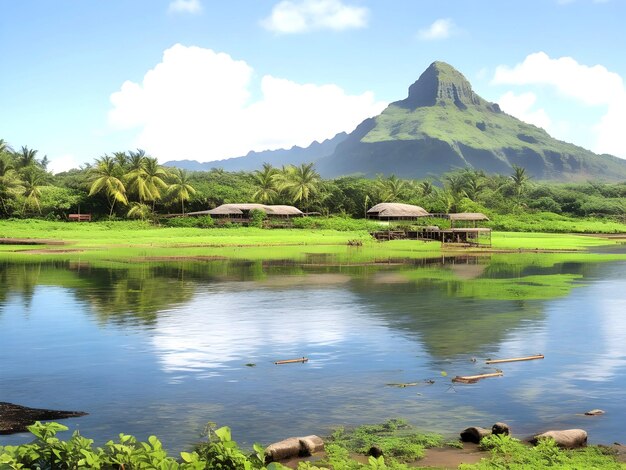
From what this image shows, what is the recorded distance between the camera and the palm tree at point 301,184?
102m

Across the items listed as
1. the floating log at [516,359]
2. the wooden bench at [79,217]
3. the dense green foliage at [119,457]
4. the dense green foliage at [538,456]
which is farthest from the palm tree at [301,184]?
the dense green foliage at [119,457]

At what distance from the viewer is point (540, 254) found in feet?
212

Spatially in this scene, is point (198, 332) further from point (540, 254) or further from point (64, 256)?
point (540, 254)

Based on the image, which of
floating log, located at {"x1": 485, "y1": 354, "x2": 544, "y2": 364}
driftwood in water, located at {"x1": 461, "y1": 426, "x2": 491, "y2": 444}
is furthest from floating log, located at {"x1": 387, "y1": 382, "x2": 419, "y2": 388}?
driftwood in water, located at {"x1": 461, "y1": 426, "x2": 491, "y2": 444}

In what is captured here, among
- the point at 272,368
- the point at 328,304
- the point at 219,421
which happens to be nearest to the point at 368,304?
the point at 328,304

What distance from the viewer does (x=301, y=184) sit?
103375 millimetres

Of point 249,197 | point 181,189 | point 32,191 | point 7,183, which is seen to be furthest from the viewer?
Answer: point 249,197

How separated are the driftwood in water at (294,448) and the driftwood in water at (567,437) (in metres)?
4.02

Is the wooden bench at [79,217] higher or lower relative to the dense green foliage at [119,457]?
higher

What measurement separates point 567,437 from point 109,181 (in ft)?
277

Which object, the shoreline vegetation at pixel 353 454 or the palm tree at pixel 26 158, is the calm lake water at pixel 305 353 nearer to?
the shoreline vegetation at pixel 353 454

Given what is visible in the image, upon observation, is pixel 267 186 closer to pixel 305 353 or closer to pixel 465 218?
pixel 465 218

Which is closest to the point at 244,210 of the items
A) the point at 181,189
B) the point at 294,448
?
the point at 181,189

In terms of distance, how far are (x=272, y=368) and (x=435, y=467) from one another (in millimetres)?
7855
